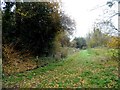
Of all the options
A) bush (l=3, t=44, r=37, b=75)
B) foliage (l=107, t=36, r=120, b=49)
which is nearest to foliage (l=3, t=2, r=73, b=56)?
bush (l=3, t=44, r=37, b=75)

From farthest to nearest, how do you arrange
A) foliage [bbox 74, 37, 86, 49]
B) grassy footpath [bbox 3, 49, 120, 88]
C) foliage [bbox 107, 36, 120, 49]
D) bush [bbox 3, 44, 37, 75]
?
foliage [bbox 74, 37, 86, 49] → bush [bbox 3, 44, 37, 75] → grassy footpath [bbox 3, 49, 120, 88] → foliage [bbox 107, 36, 120, 49]

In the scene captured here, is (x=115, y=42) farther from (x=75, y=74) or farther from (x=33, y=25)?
(x=33, y=25)

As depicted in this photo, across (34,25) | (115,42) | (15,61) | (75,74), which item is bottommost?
(75,74)

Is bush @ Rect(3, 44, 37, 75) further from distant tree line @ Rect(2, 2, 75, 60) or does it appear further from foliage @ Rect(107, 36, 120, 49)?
foliage @ Rect(107, 36, 120, 49)

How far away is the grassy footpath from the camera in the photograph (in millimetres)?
4910

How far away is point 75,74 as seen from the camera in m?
5.67

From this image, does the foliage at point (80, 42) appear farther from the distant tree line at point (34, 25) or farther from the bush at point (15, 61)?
the bush at point (15, 61)

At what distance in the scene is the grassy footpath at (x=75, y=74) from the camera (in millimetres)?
4910

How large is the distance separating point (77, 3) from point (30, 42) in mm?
1848

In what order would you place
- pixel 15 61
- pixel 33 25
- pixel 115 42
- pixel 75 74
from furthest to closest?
pixel 33 25 < pixel 15 61 < pixel 75 74 < pixel 115 42

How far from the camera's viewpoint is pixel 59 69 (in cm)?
624

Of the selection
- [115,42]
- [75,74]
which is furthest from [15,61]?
[115,42]

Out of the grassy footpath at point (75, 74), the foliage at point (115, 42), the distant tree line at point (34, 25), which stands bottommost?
the grassy footpath at point (75, 74)

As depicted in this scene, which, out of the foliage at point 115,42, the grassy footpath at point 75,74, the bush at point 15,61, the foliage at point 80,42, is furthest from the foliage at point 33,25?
the foliage at point 115,42
